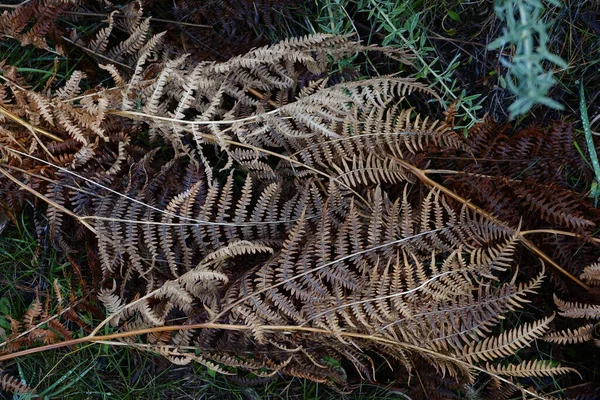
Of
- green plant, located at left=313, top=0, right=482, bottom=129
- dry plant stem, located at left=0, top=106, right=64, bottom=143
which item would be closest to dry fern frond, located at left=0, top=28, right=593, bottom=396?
dry plant stem, located at left=0, top=106, right=64, bottom=143

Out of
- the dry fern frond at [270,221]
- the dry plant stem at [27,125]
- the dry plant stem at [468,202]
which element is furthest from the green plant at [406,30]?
the dry plant stem at [27,125]

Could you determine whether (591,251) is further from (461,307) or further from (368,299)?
(368,299)

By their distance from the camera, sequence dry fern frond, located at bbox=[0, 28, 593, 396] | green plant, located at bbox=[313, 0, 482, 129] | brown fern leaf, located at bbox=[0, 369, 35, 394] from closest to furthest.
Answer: dry fern frond, located at bbox=[0, 28, 593, 396], brown fern leaf, located at bbox=[0, 369, 35, 394], green plant, located at bbox=[313, 0, 482, 129]

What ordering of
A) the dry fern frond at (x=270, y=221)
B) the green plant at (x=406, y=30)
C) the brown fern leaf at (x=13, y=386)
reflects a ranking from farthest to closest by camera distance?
the green plant at (x=406, y=30) → the brown fern leaf at (x=13, y=386) → the dry fern frond at (x=270, y=221)

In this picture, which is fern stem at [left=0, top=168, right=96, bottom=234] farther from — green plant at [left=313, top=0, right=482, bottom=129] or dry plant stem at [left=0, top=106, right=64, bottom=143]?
green plant at [left=313, top=0, right=482, bottom=129]

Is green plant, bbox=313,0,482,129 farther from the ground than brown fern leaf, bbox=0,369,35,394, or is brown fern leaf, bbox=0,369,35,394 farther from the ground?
green plant, bbox=313,0,482,129

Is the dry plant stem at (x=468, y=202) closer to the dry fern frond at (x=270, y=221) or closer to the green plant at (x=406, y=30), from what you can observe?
the dry fern frond at (x=270, y=221)

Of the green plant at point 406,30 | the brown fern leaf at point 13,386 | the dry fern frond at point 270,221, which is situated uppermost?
the green plant at point 406,30

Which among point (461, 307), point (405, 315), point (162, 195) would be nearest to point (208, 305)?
point (162, 195)

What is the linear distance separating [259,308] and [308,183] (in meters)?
0.54

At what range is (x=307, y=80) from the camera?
8.68ft

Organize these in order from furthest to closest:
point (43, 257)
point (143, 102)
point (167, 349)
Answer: point (43, 257) < point (143, 102) < point (167, 349)

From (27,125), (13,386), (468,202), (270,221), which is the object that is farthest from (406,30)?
(13,386)

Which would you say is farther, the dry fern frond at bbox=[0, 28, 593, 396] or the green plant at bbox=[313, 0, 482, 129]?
the green plant at bbox=[313, 0, 482, 129]
